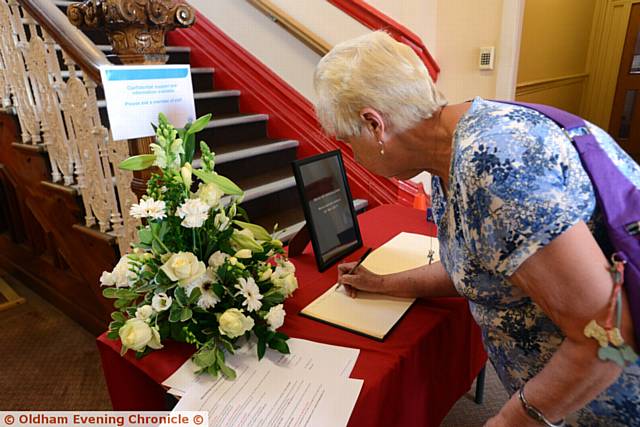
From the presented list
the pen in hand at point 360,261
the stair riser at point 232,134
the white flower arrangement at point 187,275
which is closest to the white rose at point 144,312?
the white flower arrangement at point 187,275

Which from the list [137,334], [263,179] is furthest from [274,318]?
[263,179]

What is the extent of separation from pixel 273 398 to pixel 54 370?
1782 mm

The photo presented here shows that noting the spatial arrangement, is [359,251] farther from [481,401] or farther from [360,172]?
[360,172]

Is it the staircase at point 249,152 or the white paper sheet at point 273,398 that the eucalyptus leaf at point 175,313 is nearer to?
the white paper sheet at point 273,398

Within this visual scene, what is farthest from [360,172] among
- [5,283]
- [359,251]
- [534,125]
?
[5,283]

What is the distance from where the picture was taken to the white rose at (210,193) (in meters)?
0.96

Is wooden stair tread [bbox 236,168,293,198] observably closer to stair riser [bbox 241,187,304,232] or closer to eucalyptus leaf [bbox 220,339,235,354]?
stair riser [bbox 241,187,304,232]

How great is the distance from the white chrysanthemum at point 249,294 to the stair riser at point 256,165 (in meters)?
1.73

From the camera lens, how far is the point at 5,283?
9.36 ft

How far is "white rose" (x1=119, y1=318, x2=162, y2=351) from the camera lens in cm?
90

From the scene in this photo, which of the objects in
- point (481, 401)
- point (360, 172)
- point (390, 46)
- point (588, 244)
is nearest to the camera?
point (588, 244)

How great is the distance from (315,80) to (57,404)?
1.86 meters

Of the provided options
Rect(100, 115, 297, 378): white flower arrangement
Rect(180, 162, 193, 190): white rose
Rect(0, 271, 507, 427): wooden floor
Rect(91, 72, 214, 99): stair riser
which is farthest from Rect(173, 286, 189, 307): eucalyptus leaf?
Rect(91, 72, 214, 99): stair riser

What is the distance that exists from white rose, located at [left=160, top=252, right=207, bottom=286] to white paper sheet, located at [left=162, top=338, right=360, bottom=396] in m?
0.19
